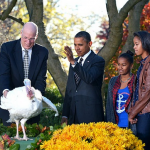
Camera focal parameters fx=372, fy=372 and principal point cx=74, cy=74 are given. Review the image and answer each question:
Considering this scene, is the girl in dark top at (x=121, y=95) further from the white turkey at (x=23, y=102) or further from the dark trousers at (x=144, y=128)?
the white turkey at (x=23, y=102)

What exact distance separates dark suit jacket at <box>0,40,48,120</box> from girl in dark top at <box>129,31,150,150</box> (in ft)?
3.66

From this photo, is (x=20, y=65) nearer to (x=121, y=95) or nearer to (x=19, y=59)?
(x=19, y=59)

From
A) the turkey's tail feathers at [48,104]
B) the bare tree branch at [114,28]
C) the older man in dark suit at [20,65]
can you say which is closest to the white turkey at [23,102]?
the turkey's tail feathers at [48,104]

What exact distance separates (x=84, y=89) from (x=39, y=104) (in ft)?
3.98

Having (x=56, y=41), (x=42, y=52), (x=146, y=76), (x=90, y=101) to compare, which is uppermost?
(x=56, y=41)

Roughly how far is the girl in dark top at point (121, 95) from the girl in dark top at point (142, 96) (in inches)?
18.3

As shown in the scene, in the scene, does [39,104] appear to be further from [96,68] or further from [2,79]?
[96,68]

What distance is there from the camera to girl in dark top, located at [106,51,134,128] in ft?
16.1

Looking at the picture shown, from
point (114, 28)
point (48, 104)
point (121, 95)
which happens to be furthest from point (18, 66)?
point (114, 28)

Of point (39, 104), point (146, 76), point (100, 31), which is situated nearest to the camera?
point (39, 104)

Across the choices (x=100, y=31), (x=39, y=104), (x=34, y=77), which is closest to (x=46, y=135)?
(x=39, y=104)

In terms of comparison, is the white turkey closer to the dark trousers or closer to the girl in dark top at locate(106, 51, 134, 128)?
the dark trousers

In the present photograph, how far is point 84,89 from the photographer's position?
4809mm

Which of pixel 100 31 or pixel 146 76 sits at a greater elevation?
pixel 100 31
